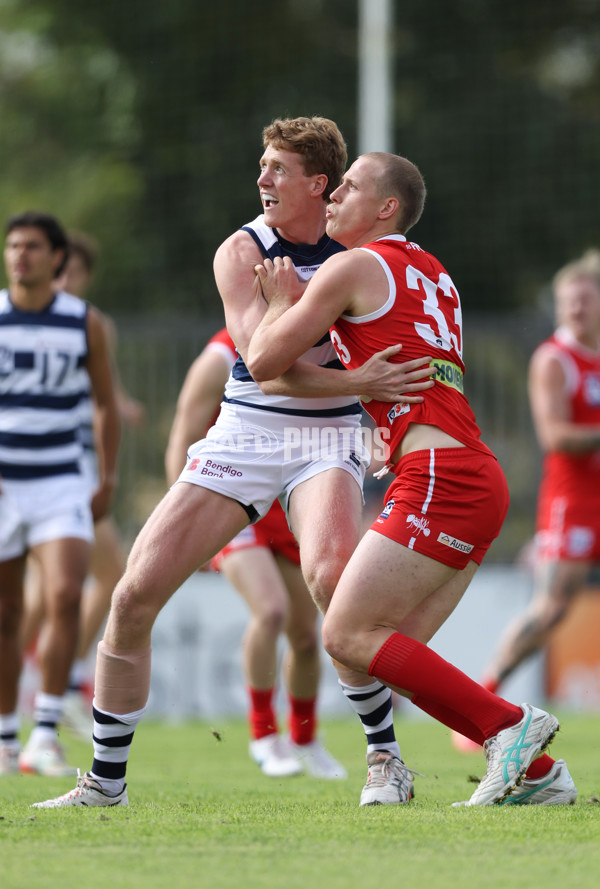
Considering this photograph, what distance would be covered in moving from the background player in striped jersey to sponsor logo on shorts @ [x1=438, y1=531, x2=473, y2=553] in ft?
1.43

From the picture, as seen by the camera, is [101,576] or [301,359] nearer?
[301,359]

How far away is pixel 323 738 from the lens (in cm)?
927

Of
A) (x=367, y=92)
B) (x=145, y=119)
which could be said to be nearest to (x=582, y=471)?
(x=367, y=92)

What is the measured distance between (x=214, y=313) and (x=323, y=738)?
52.9 ft

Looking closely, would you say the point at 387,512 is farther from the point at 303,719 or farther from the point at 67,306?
the point at 67,306

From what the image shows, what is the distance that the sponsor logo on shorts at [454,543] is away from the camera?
4559mm

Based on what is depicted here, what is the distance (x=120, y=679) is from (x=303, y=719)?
2.34 m

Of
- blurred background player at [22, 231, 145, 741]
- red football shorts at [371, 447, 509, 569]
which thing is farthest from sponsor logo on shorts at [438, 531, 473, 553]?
blurred background player at [22, 231, 145, 741]

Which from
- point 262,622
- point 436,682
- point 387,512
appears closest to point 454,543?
point 387,512

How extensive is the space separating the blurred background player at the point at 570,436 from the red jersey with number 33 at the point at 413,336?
420 centimetres

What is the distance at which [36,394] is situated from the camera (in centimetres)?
690

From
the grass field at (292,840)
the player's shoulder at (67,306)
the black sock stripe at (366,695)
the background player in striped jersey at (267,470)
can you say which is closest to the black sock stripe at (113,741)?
the background player in striped jersey at (267,470)

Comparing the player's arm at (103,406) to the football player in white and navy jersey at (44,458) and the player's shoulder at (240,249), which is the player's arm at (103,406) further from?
the player's shoulder at (240,249)

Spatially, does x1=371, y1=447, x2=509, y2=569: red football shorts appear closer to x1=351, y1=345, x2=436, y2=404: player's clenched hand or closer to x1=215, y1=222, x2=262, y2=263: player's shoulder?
x1=351, y1=345, x2=436, y2=404: player's clenched hand
